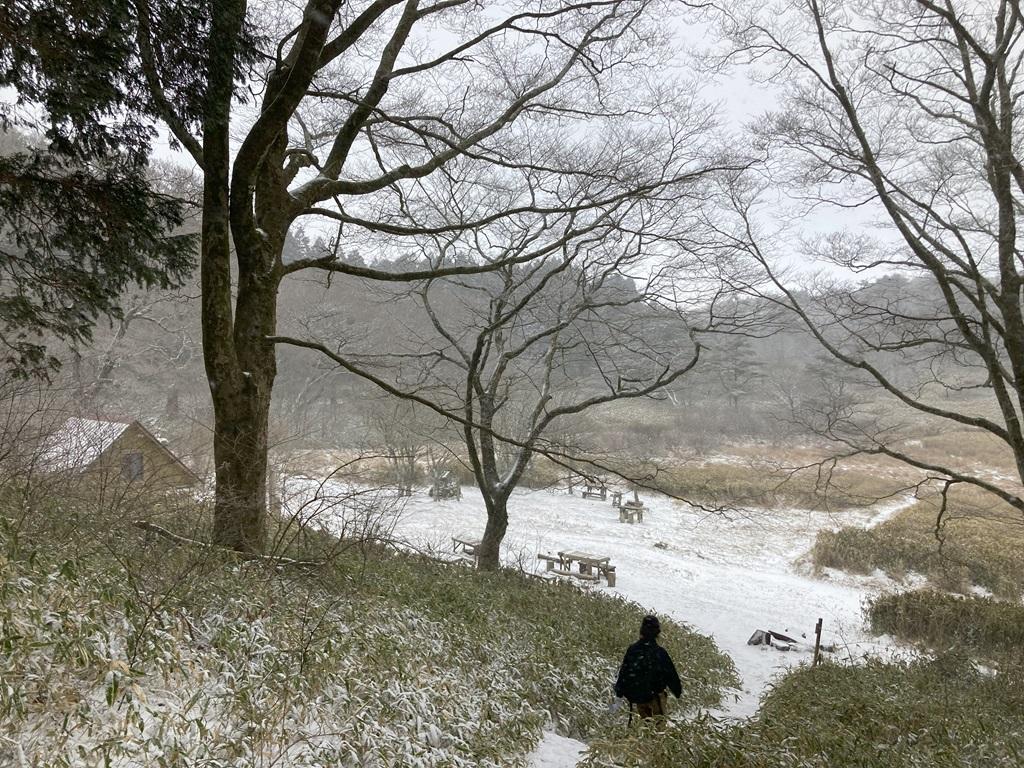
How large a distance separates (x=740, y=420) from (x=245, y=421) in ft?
136

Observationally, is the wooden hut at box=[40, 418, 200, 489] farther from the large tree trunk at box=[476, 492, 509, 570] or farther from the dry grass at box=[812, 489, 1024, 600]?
the dry grass at box=[812, 489, 1024, 600]

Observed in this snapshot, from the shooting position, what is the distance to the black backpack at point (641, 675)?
580cm

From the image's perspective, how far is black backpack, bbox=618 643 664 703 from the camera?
580 centimetres

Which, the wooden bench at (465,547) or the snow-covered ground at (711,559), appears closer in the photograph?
the snow-covered ground at (711,559)

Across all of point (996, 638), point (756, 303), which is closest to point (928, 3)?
point (756, 303)

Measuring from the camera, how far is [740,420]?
4206 cm

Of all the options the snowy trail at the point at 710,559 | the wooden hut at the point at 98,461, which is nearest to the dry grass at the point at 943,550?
the snowy trail at the point at 710,559

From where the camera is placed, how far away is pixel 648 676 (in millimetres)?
5805

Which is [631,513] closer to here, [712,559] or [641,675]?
[712,559]

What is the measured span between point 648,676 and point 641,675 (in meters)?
0.07

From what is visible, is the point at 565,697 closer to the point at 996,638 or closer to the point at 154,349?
the point at 996,638

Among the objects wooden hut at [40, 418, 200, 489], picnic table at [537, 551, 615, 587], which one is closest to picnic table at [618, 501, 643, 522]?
picnic table at [537, 551, 615, 587]

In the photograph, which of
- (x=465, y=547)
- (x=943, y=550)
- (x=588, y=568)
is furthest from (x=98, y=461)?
(x=943, y=550)

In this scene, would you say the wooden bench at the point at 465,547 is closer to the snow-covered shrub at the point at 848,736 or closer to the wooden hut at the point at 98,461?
the wooden hut at the point at 98,461
